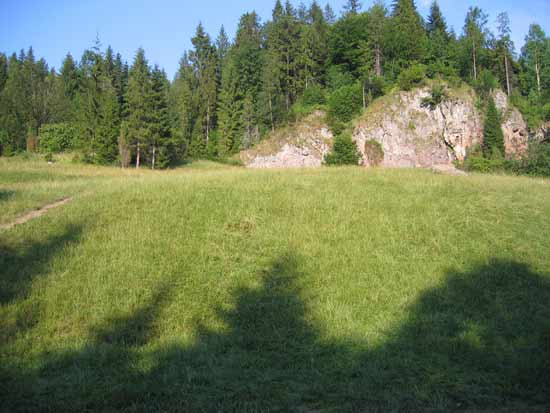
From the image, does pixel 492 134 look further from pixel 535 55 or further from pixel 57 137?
pixel 57 137

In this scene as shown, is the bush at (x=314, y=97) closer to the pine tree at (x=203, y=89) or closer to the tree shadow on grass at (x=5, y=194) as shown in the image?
the pine tree at (x=203, y=89)

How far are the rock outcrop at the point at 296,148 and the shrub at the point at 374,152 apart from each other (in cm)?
504

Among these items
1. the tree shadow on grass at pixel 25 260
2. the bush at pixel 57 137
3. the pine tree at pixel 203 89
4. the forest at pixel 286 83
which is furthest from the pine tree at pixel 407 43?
the tree shadow on grass at pixel 25 260

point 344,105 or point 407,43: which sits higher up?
point 407,43

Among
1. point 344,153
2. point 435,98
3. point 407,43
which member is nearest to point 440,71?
point 435,98

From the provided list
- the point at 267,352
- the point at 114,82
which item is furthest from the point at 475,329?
the point at 114,82

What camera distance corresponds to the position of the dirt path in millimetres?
14648

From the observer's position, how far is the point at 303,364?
25.8 ft

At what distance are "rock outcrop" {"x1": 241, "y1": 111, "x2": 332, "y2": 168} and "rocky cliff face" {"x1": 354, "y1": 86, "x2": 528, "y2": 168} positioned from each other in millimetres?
4778

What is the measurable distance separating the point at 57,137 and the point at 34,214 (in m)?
56.7

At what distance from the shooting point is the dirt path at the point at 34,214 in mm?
14648

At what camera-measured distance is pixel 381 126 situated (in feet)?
196

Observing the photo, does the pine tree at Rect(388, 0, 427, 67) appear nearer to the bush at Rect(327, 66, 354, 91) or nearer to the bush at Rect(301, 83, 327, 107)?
the bush at Rect(327, 66, 354, 91)

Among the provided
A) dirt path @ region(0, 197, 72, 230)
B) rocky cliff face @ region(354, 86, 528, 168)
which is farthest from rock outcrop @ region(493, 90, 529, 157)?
dirt path @ region(0, 197, 72, 230)
